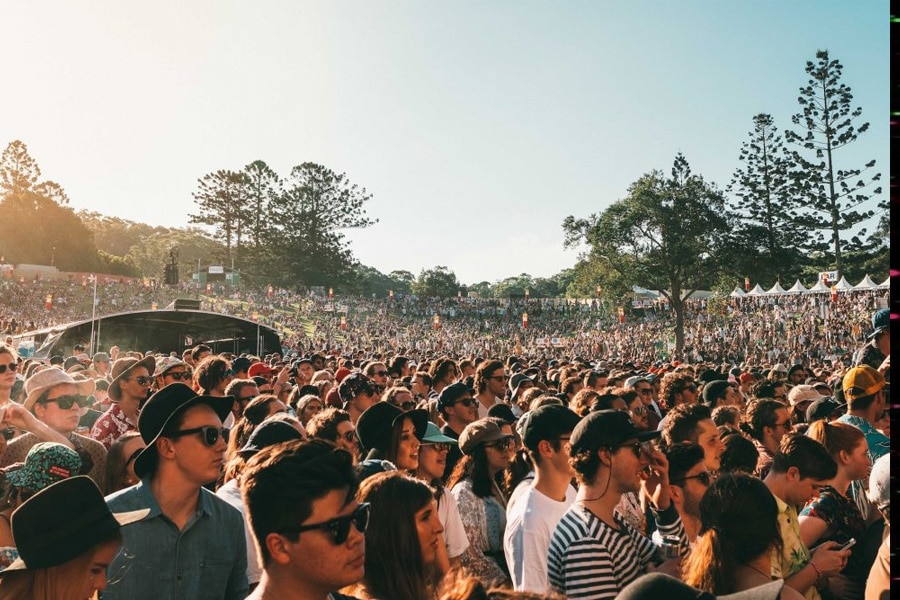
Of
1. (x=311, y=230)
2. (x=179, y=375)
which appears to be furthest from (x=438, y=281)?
(x=179, y=375)

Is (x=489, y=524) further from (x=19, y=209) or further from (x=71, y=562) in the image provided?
(x=19, y=209)

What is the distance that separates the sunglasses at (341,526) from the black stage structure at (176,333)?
2105cm

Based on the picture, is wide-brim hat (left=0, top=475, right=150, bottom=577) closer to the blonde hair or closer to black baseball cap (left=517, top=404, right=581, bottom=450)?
the blonde hair

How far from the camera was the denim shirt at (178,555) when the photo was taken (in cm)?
236

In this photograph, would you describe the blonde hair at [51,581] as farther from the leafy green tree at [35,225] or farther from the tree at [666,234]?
the leafy green tree at [35,225]

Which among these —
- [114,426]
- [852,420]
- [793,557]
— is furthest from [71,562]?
[852,420]

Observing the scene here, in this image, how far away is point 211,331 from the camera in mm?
24703

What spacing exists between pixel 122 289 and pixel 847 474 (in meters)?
52.7

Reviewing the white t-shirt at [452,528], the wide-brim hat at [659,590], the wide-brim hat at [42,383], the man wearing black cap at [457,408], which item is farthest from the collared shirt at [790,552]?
the wide-brim hat at [42,383]

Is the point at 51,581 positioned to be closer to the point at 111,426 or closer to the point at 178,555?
the point at 178,555

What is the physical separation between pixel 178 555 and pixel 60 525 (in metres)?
0.53

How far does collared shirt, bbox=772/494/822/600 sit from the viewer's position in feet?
8.36

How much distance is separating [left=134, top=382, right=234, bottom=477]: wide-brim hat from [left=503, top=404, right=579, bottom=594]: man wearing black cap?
1.48m

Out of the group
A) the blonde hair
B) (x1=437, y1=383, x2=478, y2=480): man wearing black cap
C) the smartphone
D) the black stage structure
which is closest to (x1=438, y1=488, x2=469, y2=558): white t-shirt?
the blonde hair
